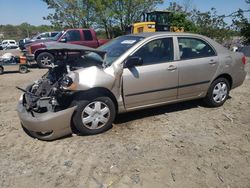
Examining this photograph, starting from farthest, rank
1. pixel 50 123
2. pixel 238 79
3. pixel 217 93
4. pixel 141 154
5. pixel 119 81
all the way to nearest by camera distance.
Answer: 1. pixel 238 79
2. pixel 217 93
3. pixel 119 81
4. pixel 50 123
5. pixel 141 154

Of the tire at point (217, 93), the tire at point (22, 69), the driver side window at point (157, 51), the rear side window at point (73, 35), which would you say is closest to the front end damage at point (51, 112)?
the driver side window at point (157, 51)

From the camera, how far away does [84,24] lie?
32.6m

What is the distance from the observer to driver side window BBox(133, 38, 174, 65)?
4.73 meters

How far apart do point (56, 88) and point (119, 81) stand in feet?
3.28

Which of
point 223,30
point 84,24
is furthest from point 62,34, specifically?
point 84,24

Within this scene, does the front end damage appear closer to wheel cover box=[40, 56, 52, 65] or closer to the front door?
the front door

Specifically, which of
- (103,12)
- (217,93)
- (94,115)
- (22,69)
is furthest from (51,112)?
(103,12)

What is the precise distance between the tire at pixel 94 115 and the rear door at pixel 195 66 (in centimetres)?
150

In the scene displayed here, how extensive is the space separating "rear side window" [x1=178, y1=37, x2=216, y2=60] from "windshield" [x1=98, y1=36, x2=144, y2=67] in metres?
0.85

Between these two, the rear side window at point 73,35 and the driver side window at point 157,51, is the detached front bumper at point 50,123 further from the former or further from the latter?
the rear side window at point 73,35

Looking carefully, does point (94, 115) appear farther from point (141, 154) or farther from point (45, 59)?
point (45, 59)

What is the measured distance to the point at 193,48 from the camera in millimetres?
5309

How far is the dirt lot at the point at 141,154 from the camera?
3.19 meters

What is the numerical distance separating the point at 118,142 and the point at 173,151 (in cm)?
84
